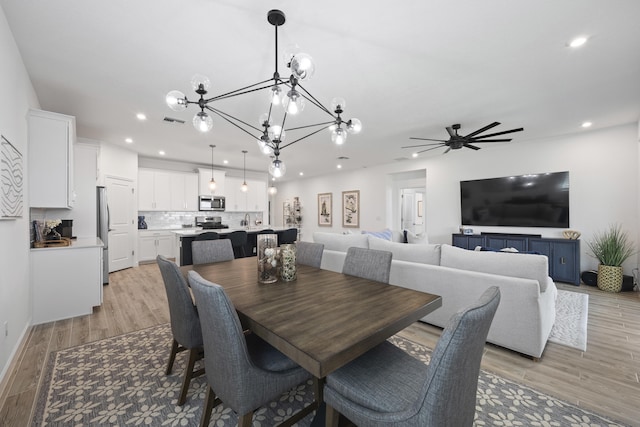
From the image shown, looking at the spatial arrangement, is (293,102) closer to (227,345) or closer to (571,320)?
(227,345)

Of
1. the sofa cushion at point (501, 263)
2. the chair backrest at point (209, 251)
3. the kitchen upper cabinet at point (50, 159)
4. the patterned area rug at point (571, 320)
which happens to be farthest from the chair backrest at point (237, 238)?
the patterned area rug at point (571, 320)

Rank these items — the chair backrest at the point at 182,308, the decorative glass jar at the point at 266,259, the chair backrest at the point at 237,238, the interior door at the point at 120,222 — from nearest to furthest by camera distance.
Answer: the chair backrest at the point at 182,308 < the decorative glass jar at the point at 266,259 < the chair backrest at the point at 237,238 < the interior door at the point at 120,222

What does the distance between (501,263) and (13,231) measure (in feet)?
14.3

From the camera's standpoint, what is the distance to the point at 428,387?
89 cm

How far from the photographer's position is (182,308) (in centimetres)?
172

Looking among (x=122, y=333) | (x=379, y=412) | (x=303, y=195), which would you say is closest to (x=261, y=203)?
(x=303, y=195)

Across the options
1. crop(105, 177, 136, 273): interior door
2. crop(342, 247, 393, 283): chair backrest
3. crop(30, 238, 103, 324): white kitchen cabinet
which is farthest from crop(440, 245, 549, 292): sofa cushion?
crop(105, 177, 136, 273): interior door

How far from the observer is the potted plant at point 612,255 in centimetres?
413

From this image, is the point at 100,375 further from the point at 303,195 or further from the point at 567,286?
the point at 303,195

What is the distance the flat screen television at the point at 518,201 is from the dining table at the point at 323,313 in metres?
4.89

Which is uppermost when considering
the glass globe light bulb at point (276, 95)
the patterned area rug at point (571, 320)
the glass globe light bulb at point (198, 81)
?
the glass globe light bulb at point (198, 81)

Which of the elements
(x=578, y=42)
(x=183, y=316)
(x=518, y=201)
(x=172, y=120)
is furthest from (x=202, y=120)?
(x=518, y=201)

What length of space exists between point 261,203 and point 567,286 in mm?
7537

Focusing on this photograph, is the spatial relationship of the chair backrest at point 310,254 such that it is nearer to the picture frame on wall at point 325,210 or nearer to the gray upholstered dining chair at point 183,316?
the gray upholstered dining chair at point 183,316
